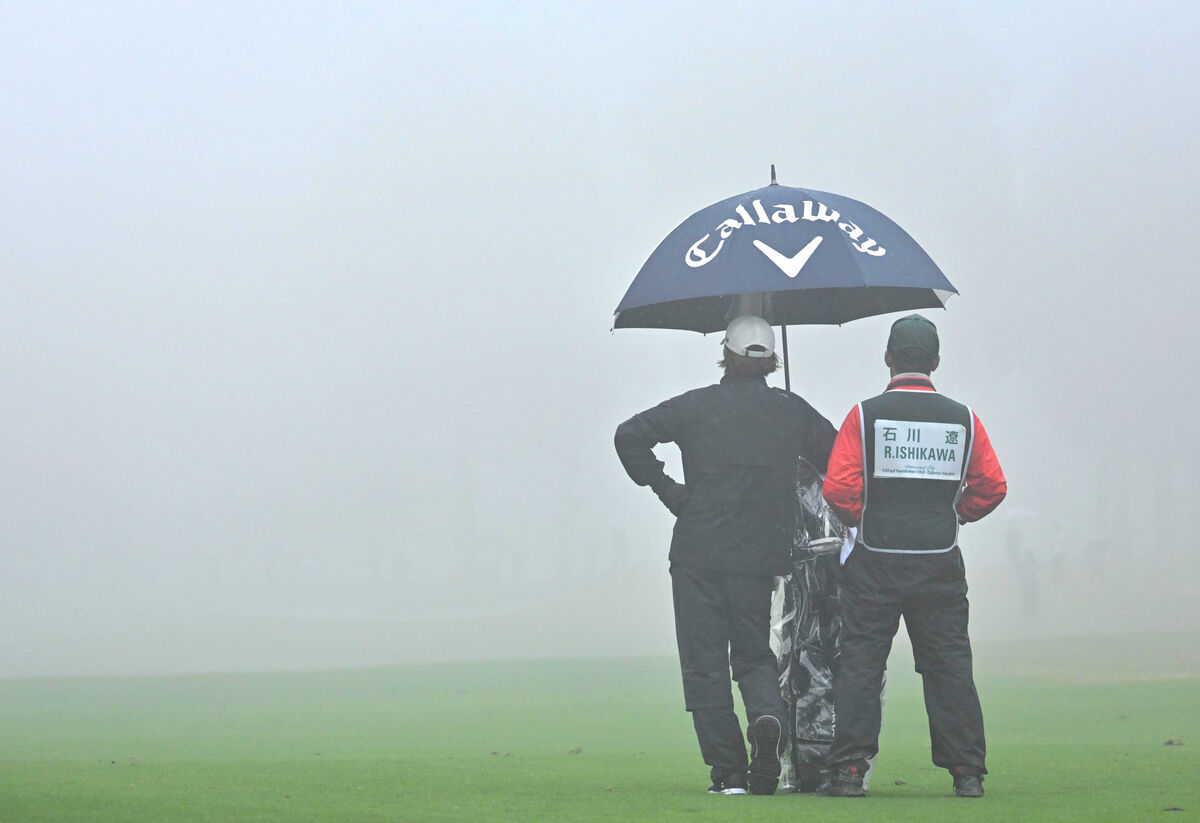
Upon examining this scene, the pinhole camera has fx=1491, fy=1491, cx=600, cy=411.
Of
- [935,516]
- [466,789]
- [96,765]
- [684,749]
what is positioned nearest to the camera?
[935,516]

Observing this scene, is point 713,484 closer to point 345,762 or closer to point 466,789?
point 466,789

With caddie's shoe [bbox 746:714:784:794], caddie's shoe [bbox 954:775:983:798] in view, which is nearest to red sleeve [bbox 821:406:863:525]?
caddie's shoe [bbox 746:714:784:794]

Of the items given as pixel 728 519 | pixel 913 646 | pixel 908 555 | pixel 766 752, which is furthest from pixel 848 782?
pixel 728 519

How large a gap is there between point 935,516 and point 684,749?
425cm

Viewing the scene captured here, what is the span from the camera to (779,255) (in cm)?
576

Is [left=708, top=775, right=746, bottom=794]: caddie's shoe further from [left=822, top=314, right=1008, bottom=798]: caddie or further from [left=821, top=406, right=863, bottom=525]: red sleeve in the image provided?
[left=821, top=406, right=863, bottom=525]: red sleeve

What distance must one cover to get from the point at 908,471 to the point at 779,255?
98cm

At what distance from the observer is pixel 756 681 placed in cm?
564

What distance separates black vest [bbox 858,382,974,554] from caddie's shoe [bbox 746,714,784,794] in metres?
0.75

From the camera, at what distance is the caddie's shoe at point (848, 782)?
544 cm

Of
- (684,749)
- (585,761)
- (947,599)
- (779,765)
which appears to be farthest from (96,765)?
(947,599)

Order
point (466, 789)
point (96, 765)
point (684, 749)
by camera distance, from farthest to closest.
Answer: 1. point (684, 749)
2. point (96, 765)
3. point (466, 789)

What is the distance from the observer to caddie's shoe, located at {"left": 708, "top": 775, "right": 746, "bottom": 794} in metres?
5.52

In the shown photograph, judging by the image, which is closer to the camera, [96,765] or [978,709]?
[978,709]
